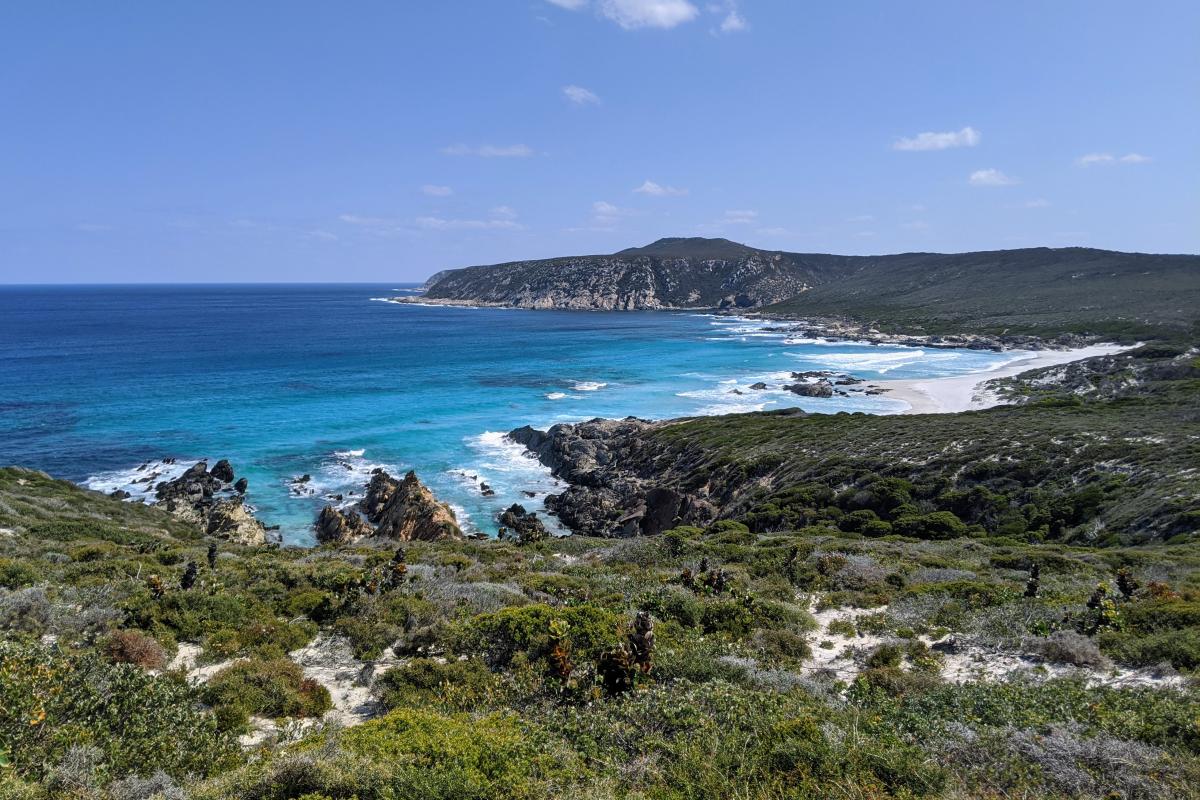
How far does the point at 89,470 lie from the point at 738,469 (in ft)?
146

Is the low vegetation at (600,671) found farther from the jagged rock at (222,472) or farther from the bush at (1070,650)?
the jagged rock at (222,472)

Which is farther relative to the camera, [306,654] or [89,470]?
[89,470]

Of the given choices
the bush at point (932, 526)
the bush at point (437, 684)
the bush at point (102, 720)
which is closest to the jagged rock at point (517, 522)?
the bush at point (932, 526)

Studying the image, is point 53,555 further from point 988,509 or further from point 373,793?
point 988,509

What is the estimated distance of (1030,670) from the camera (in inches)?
398

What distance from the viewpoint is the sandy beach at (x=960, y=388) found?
6182cm

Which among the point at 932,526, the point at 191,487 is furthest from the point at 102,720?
the point at 191,487

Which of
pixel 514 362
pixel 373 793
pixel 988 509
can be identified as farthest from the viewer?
pixel 514 362

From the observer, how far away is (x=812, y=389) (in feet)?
233

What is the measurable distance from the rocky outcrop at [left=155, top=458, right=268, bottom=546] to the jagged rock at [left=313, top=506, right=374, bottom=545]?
2.87 metres

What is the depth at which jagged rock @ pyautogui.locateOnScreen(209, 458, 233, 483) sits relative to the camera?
135 ft

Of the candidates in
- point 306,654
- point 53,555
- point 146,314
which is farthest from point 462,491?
point 146,314

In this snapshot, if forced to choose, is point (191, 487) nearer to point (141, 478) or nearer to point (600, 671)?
point (141, 478)

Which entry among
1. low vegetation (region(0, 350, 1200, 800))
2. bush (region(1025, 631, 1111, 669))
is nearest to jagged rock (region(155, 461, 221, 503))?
low vegetation (region(0, 350, 1200, 800))
